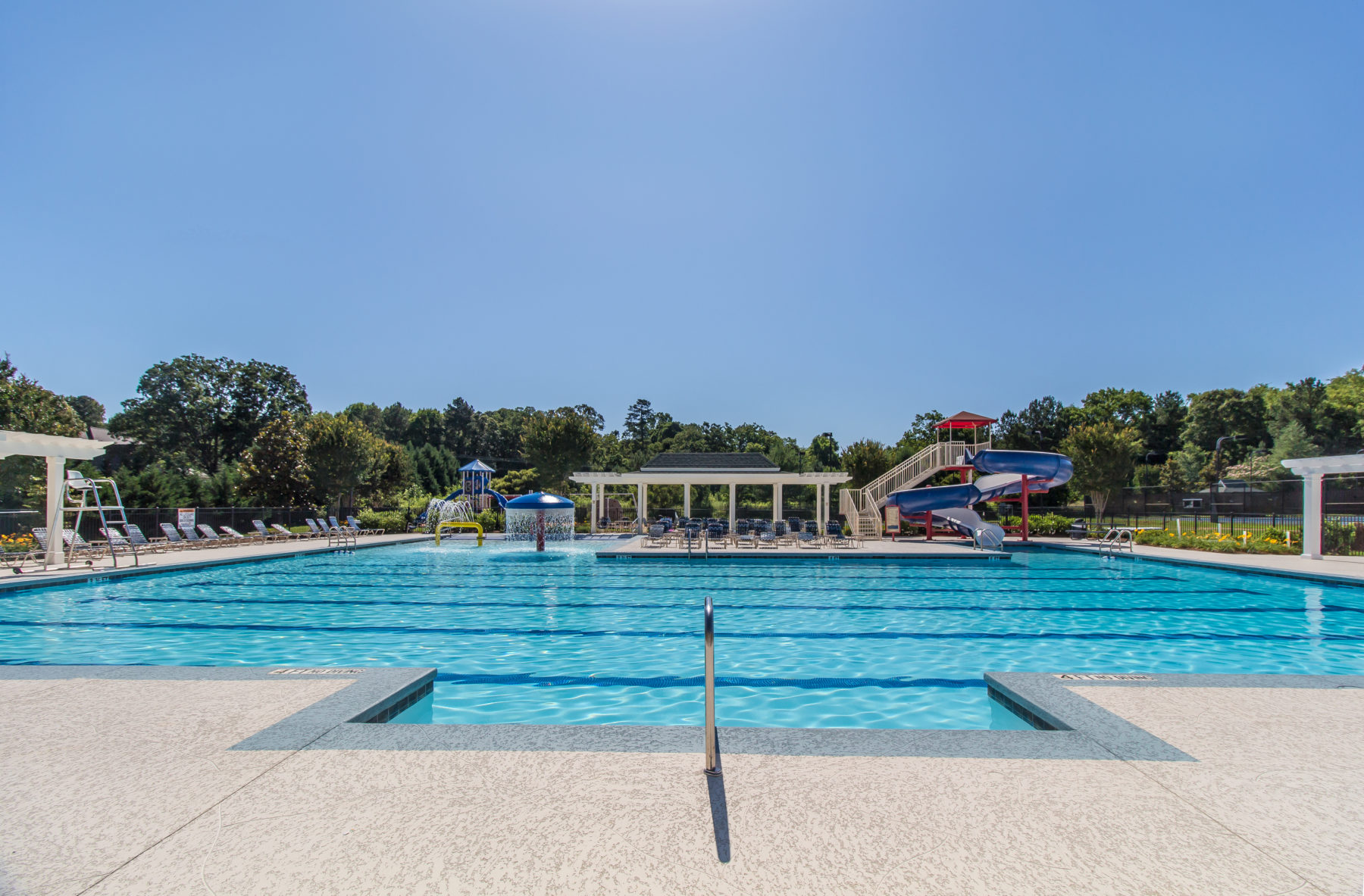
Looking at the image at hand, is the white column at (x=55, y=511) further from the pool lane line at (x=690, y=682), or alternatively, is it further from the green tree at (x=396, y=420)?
the green tree at (x=396, y=420)

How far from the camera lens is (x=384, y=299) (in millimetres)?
23984

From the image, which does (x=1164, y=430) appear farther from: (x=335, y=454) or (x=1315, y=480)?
(x=335, y=454)

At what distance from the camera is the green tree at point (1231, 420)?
5156 centimetres

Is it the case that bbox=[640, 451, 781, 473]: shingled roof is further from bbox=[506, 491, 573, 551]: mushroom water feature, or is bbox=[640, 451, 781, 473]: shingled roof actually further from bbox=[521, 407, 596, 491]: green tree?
bbox=[521, 407, 596, 491]: green tree

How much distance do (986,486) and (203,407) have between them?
134ft

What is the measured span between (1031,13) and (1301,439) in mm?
46064

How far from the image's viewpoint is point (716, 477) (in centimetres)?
2586

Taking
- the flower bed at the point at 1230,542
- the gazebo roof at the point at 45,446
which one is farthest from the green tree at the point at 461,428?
the flower bed at the point at 1230,542

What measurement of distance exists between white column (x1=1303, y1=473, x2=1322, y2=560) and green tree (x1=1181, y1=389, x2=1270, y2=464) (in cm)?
4082

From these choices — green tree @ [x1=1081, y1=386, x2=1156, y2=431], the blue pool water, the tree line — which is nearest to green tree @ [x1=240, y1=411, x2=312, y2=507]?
the tree line

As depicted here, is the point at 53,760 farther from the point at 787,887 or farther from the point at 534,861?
the point at 787,887

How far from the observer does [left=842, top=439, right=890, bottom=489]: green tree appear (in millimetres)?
32531

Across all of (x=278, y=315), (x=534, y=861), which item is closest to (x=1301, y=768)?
(x=534, y=861)

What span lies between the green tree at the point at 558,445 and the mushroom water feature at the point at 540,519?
272 inches
